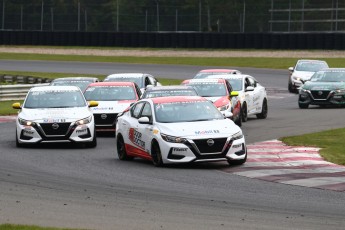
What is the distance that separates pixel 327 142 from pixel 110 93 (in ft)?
23.0

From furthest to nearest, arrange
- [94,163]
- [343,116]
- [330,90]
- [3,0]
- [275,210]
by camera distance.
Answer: [3,0] < [330,90] < [343,116] < [94,163] < [275,210]

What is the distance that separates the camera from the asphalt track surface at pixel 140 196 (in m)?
12.3

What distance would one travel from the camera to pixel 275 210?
13.2 m

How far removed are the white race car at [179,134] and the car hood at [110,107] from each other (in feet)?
18.9

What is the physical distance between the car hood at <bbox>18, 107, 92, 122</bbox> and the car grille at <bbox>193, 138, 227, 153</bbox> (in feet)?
17.0

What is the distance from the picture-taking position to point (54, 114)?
2306 cm

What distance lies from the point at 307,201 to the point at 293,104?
25.4 meters

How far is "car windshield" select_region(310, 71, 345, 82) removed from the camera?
1433 inches

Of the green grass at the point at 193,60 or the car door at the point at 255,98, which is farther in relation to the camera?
the green grass at the point at 193,60

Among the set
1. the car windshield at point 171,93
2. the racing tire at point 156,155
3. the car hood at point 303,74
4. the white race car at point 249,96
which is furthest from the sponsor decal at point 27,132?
the car hood at point 303,74

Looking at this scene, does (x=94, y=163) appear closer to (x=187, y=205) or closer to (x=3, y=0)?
(x=187, y=205)

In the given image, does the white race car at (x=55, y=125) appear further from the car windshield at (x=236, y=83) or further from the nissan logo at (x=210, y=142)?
the car windshield at (x=236, y=83)

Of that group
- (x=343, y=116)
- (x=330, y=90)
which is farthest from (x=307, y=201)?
(x=330, y=90)

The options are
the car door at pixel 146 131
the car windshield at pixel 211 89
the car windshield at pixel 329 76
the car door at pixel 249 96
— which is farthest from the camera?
the car windshield at pixel 329 76
